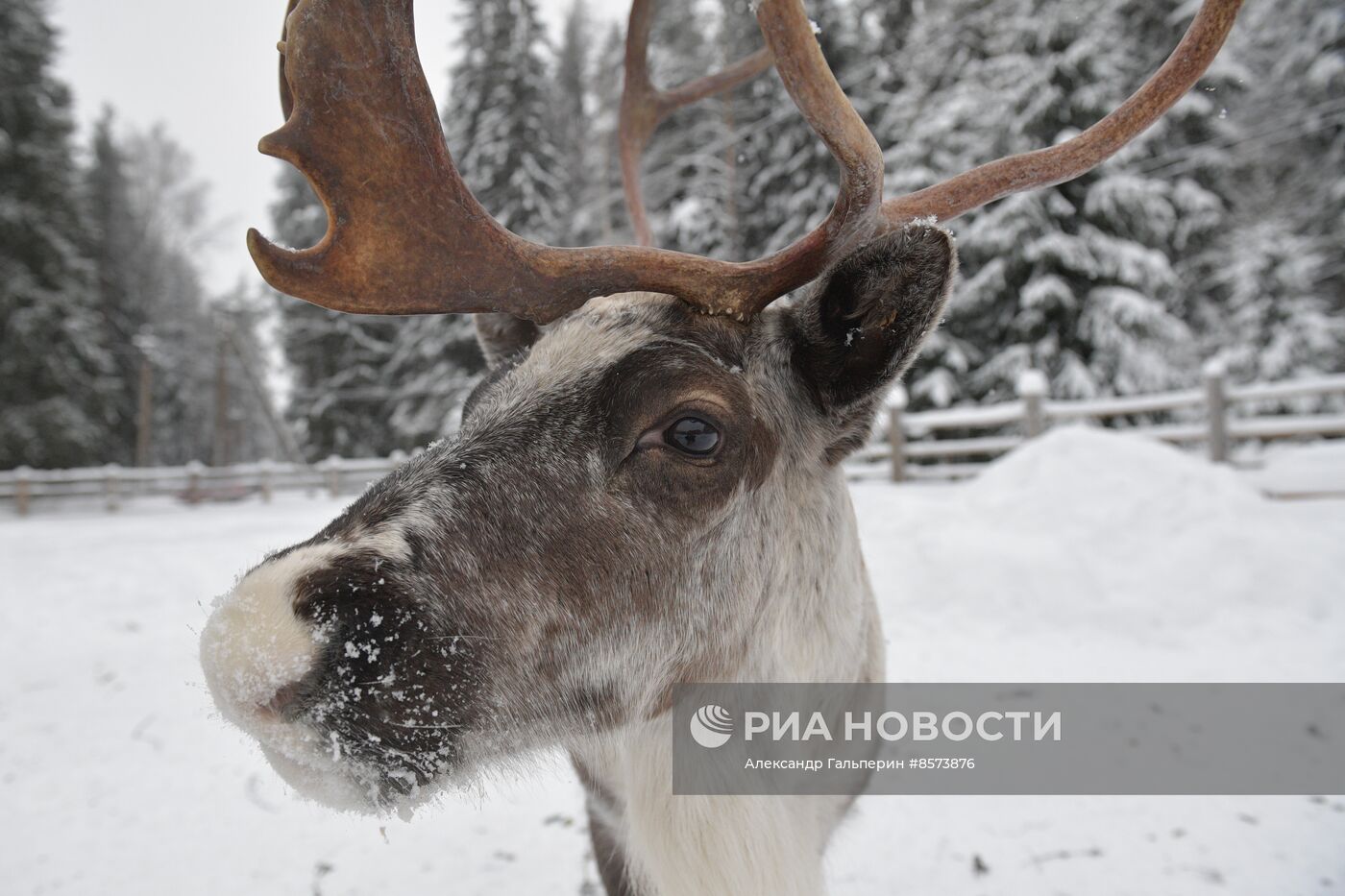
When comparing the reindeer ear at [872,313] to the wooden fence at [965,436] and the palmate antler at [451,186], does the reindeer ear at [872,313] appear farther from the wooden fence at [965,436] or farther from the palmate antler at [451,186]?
the wooden fence at [965,436]

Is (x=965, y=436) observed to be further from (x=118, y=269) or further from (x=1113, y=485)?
(x=118, y=269)

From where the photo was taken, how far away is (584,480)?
4.97 ft

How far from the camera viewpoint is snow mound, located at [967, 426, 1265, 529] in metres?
5.78

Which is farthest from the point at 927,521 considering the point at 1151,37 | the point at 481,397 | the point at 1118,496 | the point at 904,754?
the point at 1151,37

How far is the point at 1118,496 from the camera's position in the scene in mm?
6016

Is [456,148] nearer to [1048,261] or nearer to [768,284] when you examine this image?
[1048,261]

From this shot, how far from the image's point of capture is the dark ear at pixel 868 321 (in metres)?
1.57

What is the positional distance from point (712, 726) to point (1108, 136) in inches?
73.0

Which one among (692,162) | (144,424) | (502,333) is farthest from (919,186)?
(144,424)

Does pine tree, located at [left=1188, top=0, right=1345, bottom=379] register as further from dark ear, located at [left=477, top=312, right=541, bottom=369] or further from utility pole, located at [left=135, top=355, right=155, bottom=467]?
utility pole, located at [left=135, top=355, right=155, bottom=467]

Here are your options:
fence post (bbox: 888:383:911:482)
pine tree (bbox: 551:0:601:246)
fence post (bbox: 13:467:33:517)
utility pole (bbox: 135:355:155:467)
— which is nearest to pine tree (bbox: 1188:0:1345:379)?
fence post (bbox: 888:383:911:482)

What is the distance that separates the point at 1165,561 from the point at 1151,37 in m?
16.0

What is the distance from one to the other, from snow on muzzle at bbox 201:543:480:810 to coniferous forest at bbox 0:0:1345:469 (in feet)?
40.7

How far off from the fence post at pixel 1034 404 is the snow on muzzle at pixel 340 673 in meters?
10.4
